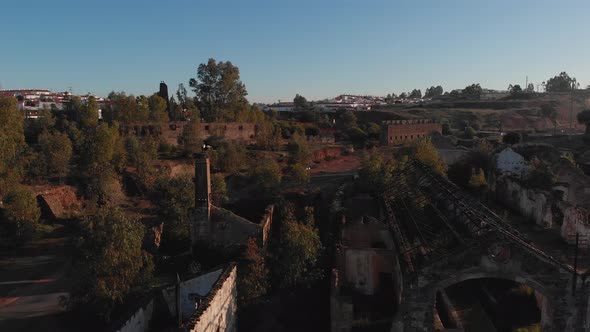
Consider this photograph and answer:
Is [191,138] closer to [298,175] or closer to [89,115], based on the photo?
[89,115]

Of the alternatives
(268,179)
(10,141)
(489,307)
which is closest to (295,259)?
(489,307)

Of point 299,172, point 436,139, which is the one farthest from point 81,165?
point 436,139

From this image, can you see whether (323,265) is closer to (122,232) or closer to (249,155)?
(122,232)

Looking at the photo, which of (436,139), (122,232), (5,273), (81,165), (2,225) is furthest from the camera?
(436,139)

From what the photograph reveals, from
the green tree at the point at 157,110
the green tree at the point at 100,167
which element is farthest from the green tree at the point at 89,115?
the green tree at the point at 100,167

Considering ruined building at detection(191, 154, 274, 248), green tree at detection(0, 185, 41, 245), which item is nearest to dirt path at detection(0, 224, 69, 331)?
green tree at detection(0, 185, 41, 245)
